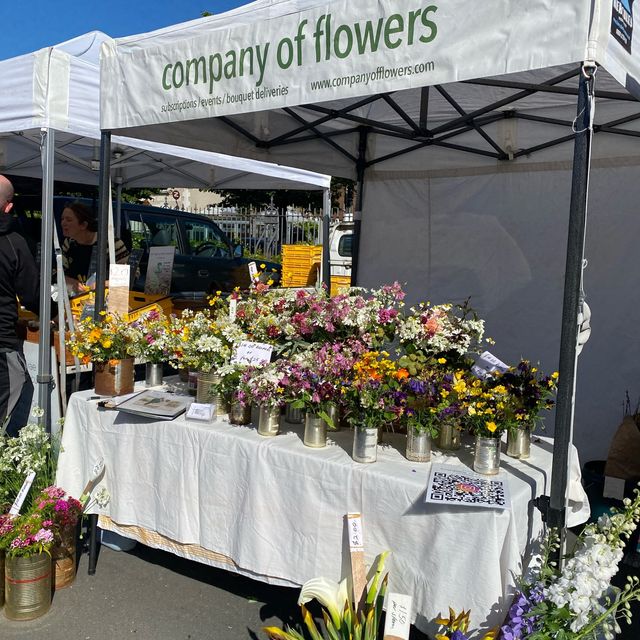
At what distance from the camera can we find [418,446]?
2.28 metres

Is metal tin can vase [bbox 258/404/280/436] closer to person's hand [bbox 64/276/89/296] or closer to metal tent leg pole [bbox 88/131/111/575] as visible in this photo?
metal tent leg pole [bbox 88/131/111/575]

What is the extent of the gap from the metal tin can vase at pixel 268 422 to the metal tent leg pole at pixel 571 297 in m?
1.03

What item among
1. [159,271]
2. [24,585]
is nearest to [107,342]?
[24,585]

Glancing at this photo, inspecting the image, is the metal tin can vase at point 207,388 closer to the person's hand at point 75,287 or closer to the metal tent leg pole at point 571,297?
the metal tent leg pole at point 571,297

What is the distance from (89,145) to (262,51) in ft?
12.9

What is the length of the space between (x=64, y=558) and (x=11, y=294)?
1.36 m

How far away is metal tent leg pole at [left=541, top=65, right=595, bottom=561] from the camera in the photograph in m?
1.93

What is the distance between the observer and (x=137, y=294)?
4.38 meters

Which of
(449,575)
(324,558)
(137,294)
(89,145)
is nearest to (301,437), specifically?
(324,558)

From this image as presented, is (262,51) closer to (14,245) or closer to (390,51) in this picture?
(390,51)

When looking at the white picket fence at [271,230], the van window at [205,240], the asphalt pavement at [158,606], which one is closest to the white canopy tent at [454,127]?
the asphalt pavement at [158,606]

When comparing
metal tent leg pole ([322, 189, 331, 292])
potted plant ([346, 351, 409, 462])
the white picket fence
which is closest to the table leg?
potted plant ([346, 351, 409, 462])

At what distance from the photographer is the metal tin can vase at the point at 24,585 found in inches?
99.0

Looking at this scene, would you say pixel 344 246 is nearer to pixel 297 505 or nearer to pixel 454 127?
pixel 454 127
